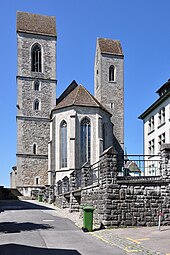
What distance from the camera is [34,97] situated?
197 feet

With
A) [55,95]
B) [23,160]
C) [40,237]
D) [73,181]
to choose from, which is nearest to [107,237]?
[40,237]

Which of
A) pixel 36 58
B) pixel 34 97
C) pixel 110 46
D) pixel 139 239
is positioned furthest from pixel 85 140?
pixel 139 239

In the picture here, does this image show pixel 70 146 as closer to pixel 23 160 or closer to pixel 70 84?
pixel 23 160

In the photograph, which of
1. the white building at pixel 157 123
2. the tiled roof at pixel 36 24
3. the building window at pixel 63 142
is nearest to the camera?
the white building at pixel 157 123

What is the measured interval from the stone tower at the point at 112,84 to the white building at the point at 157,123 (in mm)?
17131

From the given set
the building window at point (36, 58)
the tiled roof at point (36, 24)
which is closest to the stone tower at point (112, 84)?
the tiled roof at point (36, 24)

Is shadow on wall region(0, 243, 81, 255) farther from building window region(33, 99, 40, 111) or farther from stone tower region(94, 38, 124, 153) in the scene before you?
stone tower region(94, 38, 124, 153)

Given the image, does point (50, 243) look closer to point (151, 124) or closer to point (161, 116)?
point (161, 116)

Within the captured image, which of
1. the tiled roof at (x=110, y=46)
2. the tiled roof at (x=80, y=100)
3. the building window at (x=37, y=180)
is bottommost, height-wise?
the building window at (x=37, y=180)

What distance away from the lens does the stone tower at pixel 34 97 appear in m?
57.2

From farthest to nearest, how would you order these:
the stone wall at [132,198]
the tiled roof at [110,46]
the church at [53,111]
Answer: the tiled roof at [110,46]
the church at [53,111]
the stone wall at [132,198]

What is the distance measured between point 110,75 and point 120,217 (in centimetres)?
5064

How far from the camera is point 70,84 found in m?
61.2

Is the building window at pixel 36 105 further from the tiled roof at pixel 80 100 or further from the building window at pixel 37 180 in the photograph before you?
the building window at pixel 37 180
